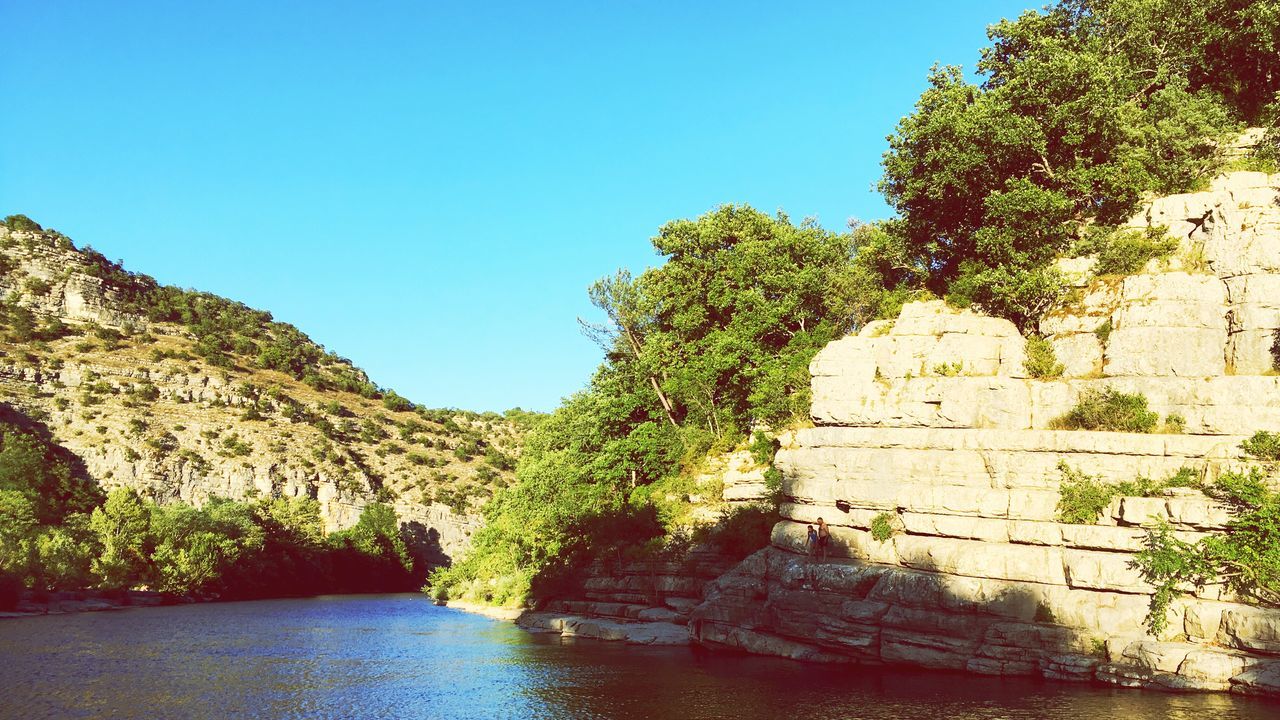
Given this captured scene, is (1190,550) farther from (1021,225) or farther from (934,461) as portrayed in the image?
(1021,225)

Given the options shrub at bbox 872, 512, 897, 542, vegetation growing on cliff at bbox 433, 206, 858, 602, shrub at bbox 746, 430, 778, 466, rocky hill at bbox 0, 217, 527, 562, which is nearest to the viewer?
shrub at bbox 872, 512, 897, 542

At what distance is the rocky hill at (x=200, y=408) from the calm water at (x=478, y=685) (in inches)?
2466

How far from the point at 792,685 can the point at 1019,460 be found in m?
11.6

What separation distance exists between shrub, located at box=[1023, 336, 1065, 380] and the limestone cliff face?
0.39 m

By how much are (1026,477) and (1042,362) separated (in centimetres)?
602

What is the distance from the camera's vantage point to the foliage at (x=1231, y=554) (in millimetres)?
24578

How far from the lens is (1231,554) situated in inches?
984

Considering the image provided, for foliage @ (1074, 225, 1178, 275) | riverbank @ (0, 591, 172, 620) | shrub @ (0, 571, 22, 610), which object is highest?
foliage @ (1074, 225, 1178, 275)

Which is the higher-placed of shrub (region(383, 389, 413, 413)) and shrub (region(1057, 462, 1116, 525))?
shrub (region(383, 389, 413, 413))

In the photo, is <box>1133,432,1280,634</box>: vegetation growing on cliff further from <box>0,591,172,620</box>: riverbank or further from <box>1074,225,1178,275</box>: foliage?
<box>0,591,172,620</box>: riverbank

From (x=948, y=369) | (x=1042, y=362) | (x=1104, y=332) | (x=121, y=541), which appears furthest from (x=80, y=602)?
(x=1104, y=332)

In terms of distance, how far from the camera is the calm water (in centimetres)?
2353

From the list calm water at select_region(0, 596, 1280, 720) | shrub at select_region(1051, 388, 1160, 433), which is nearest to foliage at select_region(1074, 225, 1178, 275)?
shrub at select_region(1051, 388, 1160, 433)

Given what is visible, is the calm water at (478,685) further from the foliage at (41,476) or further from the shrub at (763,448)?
the foliage at (41,476)
